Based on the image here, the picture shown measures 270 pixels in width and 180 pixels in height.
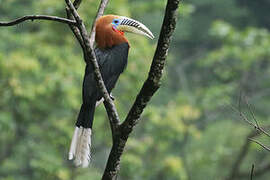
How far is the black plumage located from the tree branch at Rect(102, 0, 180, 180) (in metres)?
1.00

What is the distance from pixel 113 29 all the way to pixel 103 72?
10.7 inches

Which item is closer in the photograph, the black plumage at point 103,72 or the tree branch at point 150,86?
the tree branch at point 150,86

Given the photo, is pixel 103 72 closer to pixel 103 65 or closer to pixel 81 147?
pixel 103 65

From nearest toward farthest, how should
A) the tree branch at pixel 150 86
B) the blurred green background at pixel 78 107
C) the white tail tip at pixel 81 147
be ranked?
the tree branch at pixel 150 86 < the white tail tip at pixel 81 147 < the blurred green background at pixel 78 107

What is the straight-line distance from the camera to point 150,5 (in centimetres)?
796

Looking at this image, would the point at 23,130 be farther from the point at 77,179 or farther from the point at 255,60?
the point at 255,60

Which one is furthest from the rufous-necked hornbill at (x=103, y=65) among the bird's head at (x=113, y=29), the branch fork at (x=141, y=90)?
the branch fork at (x=141, y=90)

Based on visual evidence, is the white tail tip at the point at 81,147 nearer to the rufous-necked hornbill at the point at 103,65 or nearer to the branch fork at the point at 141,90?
the rufous-necked hornbill at the point at 103,65

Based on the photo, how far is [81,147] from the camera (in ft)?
8.67

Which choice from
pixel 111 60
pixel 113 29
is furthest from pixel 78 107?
pixel 113 29

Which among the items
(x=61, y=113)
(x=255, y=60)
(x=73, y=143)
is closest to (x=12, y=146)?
(x=61, y=113)

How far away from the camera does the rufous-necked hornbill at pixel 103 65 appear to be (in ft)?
8.74

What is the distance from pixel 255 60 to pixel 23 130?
3511 mm

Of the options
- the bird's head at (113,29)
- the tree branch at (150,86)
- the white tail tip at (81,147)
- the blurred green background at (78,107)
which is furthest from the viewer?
the blurred green background at (78,107)
